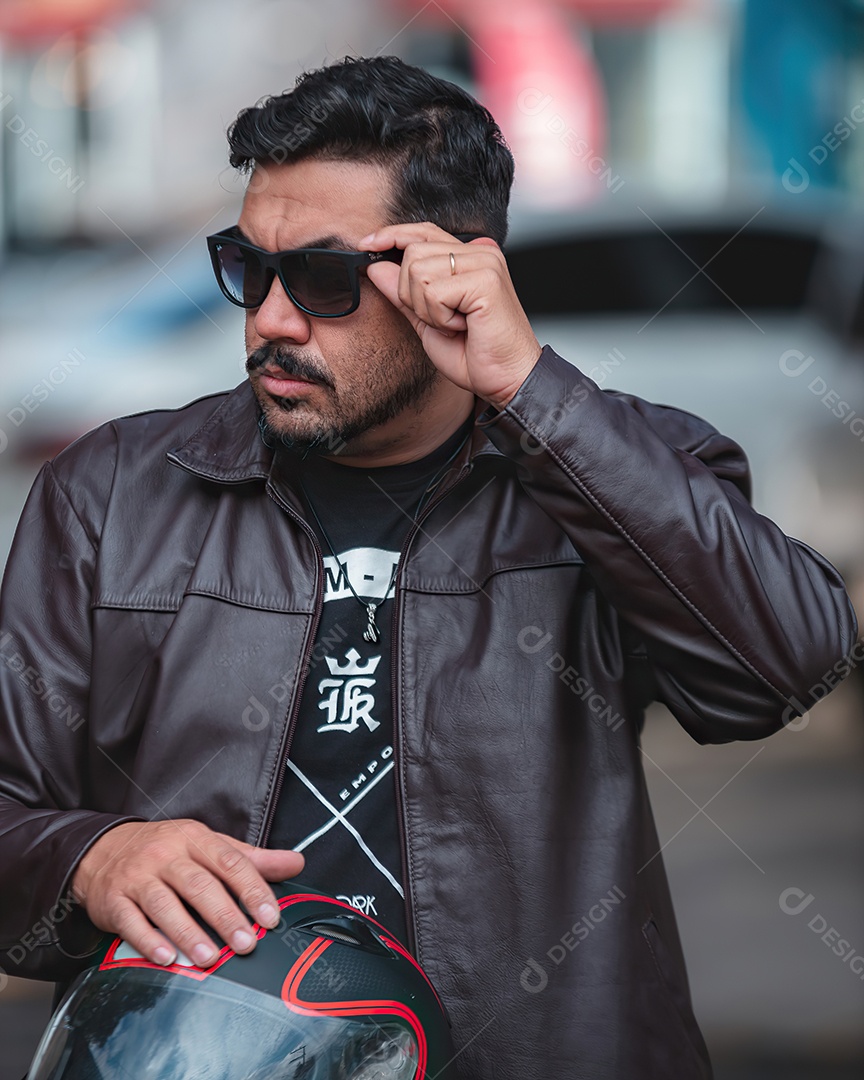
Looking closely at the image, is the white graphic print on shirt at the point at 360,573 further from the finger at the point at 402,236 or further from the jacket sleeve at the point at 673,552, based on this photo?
the finger at the point at 402,236

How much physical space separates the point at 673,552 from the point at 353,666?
1.73 ft

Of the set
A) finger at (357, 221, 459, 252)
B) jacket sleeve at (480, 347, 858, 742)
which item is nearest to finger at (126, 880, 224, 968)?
jacket sleeve at (480, 347, 858, 742)

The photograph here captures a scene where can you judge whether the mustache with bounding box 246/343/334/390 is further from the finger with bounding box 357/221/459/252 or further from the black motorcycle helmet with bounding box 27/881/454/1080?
the black motorcycle helmet with bounding box 27/881/454/1080

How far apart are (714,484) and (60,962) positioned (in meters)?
1.15

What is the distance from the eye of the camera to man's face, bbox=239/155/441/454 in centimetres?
214

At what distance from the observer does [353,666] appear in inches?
82.7

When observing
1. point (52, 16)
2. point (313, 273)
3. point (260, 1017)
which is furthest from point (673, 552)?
point (52, 16)

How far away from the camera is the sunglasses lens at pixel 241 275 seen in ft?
7.05

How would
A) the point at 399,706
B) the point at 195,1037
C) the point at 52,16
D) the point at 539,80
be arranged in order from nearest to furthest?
1. the point at 195,1037
2. the point at 399,706
3. the point at 539,80
4. the point at 52,16

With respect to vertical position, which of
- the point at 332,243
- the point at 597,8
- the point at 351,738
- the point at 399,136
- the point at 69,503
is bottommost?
the point at 351,738

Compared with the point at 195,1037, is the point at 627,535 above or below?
above

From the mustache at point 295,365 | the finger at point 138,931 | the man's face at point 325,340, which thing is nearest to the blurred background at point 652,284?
the man's face at point 325,340

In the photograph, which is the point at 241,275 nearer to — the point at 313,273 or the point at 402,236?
the point at 313,273

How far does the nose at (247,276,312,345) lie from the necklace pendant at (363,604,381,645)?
0.44 m
